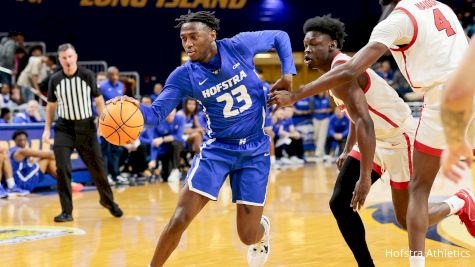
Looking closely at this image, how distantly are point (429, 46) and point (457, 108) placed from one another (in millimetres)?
2544

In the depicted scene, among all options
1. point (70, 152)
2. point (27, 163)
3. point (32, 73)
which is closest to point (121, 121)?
point (70, 152)

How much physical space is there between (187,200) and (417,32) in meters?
2.05

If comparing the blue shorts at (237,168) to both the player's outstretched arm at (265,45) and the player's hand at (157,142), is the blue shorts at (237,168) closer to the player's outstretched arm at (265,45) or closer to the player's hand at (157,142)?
the player's outstretched arm at (265,45)

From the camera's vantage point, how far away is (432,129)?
5684mm

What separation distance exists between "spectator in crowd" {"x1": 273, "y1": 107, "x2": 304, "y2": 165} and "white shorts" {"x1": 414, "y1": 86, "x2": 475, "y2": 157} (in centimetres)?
1557

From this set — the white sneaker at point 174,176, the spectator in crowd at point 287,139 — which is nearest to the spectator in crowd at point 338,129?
the spectator in crowd at point 287,139

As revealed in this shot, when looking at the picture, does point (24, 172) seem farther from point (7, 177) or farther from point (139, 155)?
point (139, 155)

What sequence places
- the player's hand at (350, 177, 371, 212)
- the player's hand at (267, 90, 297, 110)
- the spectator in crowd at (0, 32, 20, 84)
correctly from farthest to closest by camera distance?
1. the spectator in crowd at (0, 32, 20, 84)
2. the player's hand at (350, 177, 371, 212)
3. the player's hand at (267, 90, 297, 110)

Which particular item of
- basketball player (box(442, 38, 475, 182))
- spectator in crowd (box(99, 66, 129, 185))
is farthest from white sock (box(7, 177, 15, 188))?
basketball player (box(442, 38, 475, 182))

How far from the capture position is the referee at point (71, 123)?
432 inches

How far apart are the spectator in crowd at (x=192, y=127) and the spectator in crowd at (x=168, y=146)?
38 cm

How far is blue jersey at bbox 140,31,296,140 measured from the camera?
6301 millimetres

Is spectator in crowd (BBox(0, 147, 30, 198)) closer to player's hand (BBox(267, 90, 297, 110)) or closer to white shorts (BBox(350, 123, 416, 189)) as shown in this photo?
white shorts (BBox(350, 123, 416, 189))

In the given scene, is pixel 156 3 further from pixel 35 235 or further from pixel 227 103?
pixel 227 103
